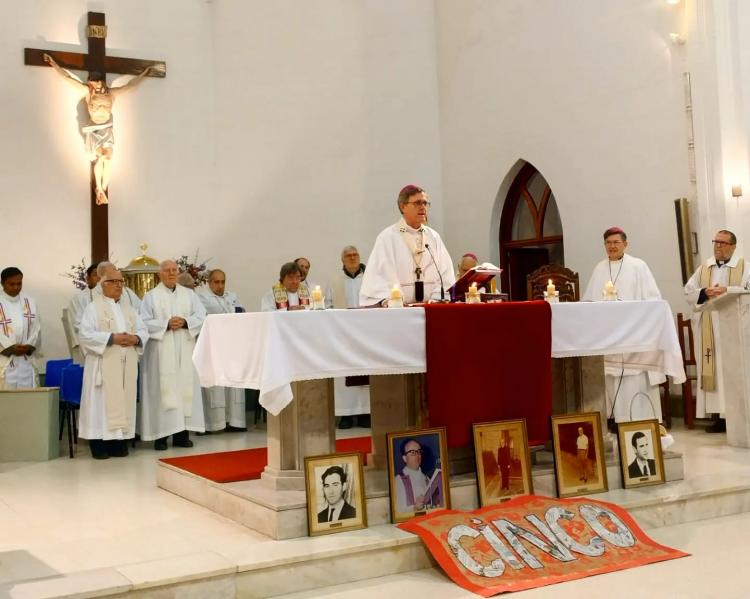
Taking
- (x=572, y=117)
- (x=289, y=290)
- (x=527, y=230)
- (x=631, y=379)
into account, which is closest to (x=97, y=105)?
(x=289, y=290)

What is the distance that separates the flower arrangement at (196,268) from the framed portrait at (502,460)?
6.00 m

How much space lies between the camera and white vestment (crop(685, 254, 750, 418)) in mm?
7809

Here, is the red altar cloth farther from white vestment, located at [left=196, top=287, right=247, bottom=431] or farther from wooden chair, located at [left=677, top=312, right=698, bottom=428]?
white vestment, located at [left=196, top=287, right=247, bottom=431]

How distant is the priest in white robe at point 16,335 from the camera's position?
8.38m

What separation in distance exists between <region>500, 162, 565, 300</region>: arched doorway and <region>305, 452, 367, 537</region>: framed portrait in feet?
22.0

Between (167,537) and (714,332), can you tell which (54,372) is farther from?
(714,332)

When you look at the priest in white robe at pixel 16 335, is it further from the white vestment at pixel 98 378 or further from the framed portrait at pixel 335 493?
the framed portrait at pixel 335 493

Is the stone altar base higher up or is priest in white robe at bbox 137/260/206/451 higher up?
priest in white robe at bbox 137/260/206/451

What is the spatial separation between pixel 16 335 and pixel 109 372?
127 centimetres

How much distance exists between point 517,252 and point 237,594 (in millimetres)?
8144

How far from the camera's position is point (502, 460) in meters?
4.96

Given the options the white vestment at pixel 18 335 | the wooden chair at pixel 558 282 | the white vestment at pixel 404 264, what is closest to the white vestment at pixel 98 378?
the white vestment at pixel 18 335

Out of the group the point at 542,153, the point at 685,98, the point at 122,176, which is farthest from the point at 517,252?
the point at 122,176

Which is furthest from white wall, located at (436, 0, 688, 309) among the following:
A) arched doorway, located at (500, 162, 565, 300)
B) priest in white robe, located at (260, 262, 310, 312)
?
priest in white robe, located at (260, 262, 310, 312)
